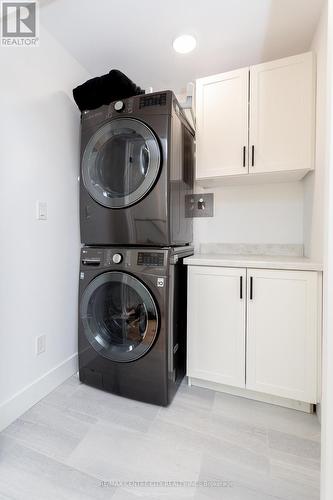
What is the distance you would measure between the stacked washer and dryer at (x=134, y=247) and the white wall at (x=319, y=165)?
2.67 ft

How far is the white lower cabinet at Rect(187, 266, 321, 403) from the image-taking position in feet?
4.40

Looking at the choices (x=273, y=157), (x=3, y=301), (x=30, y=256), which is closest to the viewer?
(x=3, y=301)

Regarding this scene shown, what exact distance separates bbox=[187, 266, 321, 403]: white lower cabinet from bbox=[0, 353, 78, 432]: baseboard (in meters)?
0.88

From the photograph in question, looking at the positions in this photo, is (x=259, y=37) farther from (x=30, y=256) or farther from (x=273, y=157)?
(x=30, y=256)

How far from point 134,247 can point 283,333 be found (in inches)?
40.9

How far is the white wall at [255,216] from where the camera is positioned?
1826 mm

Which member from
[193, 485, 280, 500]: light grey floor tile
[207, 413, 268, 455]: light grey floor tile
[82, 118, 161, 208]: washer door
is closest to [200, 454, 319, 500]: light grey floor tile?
[193, 485, 280, 500]: light grey floor tile

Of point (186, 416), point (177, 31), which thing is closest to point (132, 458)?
point (186, 416)

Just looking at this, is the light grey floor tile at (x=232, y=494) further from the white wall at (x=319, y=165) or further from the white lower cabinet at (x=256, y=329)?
the white wall at (x=319, y=165)

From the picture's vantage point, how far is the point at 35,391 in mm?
1446

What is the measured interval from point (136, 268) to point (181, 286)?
0.37 m

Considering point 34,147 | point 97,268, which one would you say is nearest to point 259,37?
point 34,147

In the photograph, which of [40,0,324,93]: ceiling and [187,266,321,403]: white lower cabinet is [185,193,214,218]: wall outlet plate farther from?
[40,0,324,93]: ceiling

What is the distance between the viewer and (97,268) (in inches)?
61.4
